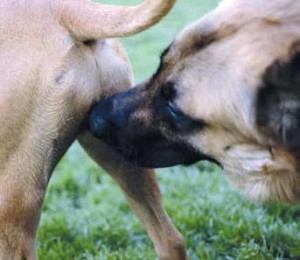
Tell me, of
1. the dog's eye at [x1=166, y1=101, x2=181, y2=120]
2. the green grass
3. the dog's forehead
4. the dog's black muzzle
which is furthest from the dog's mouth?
the green grass

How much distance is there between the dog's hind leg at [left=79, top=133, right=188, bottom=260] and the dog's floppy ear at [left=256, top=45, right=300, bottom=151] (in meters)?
0.85

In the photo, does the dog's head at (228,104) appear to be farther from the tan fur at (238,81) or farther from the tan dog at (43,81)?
the tan dog at (43,81)

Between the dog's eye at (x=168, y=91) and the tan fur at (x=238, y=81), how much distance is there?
2 cm

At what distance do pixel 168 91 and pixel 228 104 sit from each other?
0.28 metres

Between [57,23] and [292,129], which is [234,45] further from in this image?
[57,23]

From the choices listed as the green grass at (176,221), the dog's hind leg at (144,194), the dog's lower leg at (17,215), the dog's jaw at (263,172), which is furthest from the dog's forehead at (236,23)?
the green grass at (176,221)

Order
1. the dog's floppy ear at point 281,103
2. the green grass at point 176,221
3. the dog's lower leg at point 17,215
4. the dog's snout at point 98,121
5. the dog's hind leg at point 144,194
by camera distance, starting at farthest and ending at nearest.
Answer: the green grass at point 176,221 < the dog's hind leg at point 144,194 < the dog's snout at point 98,121 < the dog's lower leg at point 17,215 < the dog's floppy ear at point 281,103

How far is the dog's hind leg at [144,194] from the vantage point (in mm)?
3682

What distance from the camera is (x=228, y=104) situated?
122 inches

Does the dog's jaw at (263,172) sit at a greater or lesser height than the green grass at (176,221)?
greater

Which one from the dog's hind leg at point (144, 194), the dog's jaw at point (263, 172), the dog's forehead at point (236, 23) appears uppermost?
the dog's forehead at point (236, 23)

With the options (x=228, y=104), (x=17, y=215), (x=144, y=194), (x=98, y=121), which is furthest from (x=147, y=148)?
(x=17, y=215)

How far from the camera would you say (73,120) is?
334 cm

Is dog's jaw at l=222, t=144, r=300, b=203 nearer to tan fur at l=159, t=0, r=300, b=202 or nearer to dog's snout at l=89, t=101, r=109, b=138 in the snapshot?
tan fur at l=159, t=0, r=300, b=202
